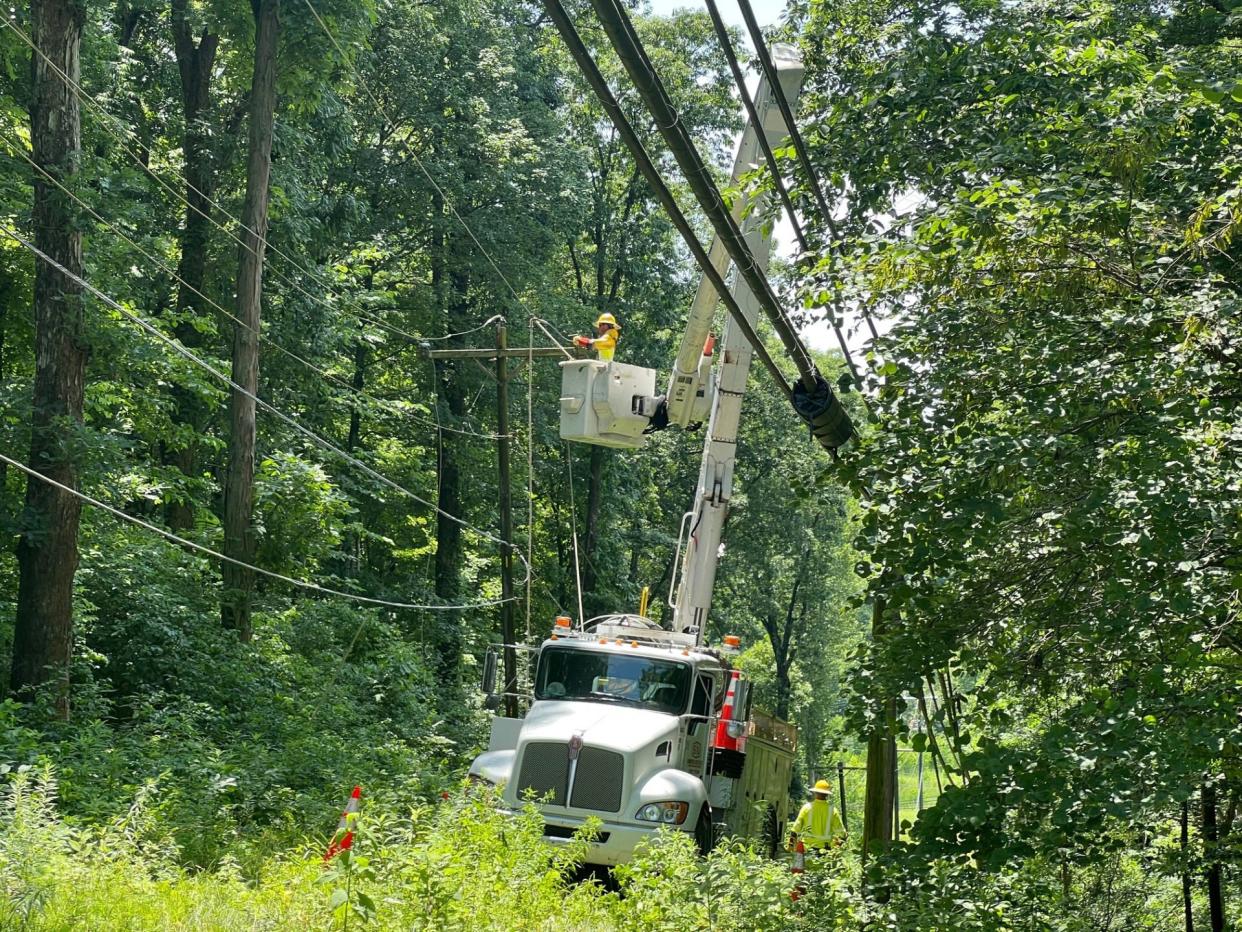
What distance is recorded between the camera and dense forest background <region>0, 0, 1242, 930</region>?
22.8ft

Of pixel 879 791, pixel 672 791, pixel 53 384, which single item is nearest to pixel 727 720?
pixel 672 791

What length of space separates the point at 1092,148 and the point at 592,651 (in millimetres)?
8932

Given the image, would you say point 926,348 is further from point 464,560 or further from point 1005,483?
point 464,560

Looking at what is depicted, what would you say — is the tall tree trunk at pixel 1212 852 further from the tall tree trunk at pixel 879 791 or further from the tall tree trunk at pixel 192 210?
the tall tree trunk at pixel 192 210

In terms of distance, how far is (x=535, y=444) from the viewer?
36.0 meters

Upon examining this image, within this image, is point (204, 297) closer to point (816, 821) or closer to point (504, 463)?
point (504, 463)

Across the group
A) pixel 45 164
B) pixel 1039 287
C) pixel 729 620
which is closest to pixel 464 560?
pixel 729 620

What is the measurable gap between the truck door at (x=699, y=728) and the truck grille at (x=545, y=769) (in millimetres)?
1566

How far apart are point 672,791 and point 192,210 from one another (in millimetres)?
16636

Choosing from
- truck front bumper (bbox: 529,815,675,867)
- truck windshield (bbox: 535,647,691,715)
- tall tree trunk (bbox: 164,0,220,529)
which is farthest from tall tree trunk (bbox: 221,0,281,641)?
truck front bumper (bbox: 529,815,675,867)

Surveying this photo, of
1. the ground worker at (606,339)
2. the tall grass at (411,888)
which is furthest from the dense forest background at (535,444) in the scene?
the ground worker at (606,339)

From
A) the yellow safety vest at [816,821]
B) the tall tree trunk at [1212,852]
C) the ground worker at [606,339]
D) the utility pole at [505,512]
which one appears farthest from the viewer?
the utility pole at [505,512]

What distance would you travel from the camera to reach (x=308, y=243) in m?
27.5

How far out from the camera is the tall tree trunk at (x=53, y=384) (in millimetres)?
16141
